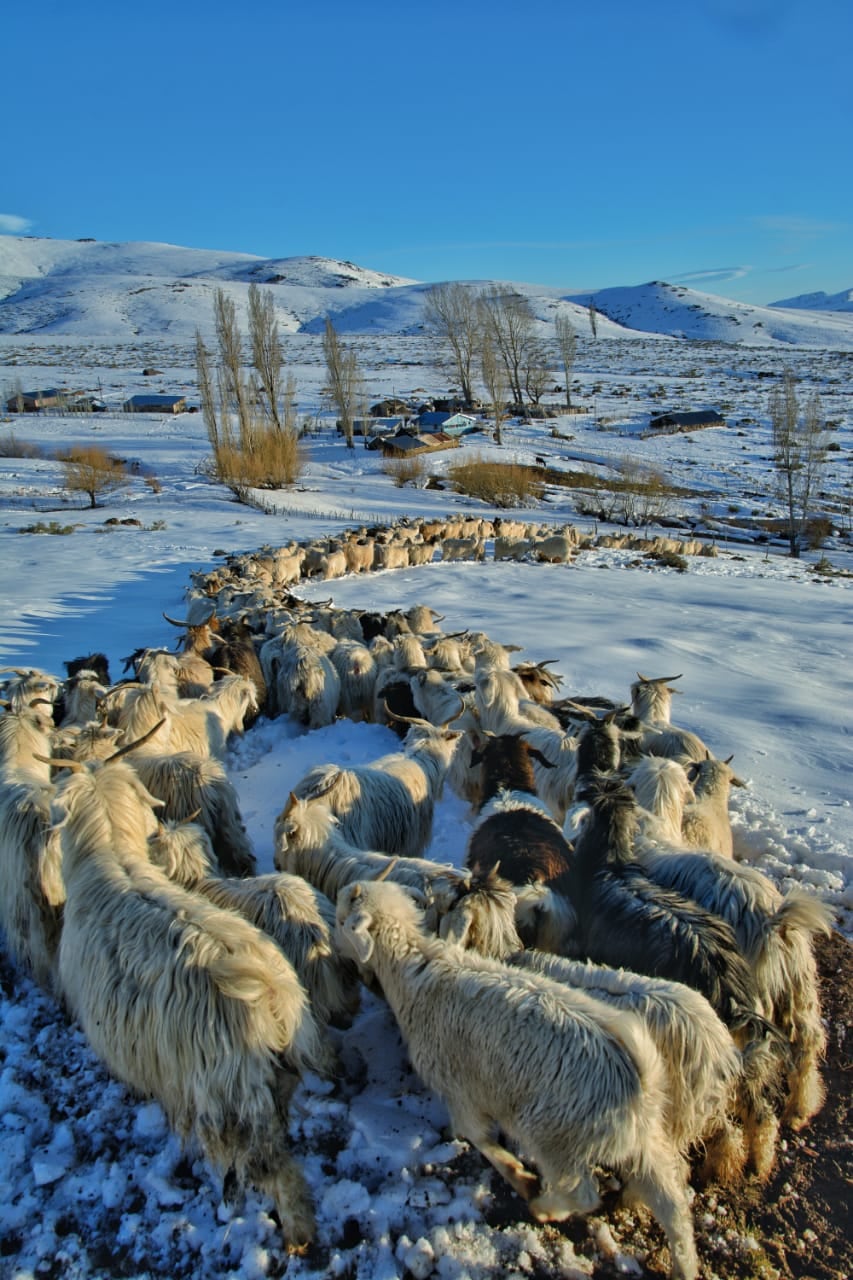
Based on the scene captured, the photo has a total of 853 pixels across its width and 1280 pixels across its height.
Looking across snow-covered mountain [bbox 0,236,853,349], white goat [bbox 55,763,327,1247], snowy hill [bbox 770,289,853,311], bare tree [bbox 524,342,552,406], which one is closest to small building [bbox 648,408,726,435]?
bare tree [bbox 524,342,552,406]

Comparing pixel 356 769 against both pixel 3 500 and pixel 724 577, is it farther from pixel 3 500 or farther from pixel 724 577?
pixel 3 500

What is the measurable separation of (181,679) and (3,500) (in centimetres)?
2396

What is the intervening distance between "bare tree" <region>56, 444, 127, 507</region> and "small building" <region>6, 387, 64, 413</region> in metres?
19.7

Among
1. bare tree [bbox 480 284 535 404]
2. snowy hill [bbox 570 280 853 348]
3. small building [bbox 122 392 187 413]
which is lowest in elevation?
small building [bbox 122 392 187 413]

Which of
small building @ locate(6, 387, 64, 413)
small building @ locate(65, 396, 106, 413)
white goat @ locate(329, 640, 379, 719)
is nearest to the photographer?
white goat @ locate(329, 640, 379, 719)

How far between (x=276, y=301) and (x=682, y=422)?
8723cm

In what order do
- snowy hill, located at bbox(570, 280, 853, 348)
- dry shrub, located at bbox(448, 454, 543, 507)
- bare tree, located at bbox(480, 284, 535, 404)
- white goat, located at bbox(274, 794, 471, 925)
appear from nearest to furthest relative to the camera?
white goat, located at bbox(274, 794, 471, 925) < dry shrub, located at bbox(448, 454, 543, 507) < bare tree, located at bbox(480, 284, 535, 404) < snowy hill, located at bbox(570, 280, 853, 348)

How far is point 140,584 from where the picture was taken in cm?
1537

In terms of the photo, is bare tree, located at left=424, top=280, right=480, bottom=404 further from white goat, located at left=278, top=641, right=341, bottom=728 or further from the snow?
white goat, located at left=278, top=641, right=341, bottom=728

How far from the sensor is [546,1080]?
273 cm

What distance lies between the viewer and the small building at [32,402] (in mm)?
48281

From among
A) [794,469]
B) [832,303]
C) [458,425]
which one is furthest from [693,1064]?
[832,303]

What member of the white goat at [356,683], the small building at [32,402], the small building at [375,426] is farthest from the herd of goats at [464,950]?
the small building at [32,402]

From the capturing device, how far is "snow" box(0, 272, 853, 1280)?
2.71 metres
